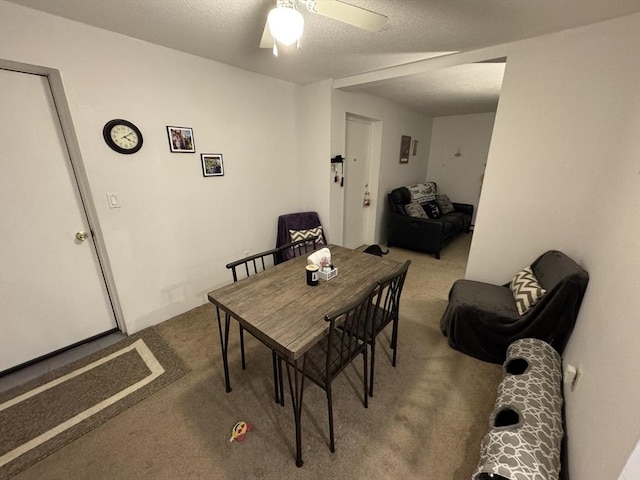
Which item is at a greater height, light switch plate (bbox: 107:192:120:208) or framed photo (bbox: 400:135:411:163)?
framed photo (bbox: 400:135:411:163)

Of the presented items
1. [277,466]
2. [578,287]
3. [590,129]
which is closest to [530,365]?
[578,287]

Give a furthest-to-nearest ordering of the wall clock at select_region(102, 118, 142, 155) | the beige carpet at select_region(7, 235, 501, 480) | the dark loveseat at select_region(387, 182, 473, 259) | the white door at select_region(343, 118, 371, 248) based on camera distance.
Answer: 1. the dark loveseat at select_region(387, 182, 473, 259)
2. the white door at select_region(343, 118, 371, 248)
3. the wall clock at select_region(102, 118, 142, 155)
4. the beige carpet at select_region(7, 235, 501, 480)

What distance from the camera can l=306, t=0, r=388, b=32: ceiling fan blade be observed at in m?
1.17

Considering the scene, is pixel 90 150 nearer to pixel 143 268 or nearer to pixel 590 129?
pixel 143 268

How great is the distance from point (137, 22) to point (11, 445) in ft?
8.54

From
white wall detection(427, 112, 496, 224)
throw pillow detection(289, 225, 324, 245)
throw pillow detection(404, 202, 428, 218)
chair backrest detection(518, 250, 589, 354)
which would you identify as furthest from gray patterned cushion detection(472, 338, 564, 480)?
white wall detection(427, 112, 496, 224)

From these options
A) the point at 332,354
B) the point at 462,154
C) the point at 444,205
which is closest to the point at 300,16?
the point at 332,354

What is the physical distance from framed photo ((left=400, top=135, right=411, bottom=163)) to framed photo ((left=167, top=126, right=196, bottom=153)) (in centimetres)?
342

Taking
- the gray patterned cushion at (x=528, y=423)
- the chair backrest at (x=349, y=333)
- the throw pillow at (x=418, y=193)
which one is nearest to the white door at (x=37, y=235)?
the chair backrest at (x=349, y=333)

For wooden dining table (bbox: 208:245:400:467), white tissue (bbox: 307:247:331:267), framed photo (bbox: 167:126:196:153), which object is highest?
framed photo (bbox: 167:126:196:153)

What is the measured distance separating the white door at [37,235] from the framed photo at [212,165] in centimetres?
94

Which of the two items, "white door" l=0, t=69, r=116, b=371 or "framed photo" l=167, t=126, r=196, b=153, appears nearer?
"white door" l=0, t=69, r=116, b=371

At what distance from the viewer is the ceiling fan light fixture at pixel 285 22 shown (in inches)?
42.0

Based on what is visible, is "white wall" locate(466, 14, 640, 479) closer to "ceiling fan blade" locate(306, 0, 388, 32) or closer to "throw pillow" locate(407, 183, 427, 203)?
"ceiling fan blade" locate(306, 0, 388, 32)
